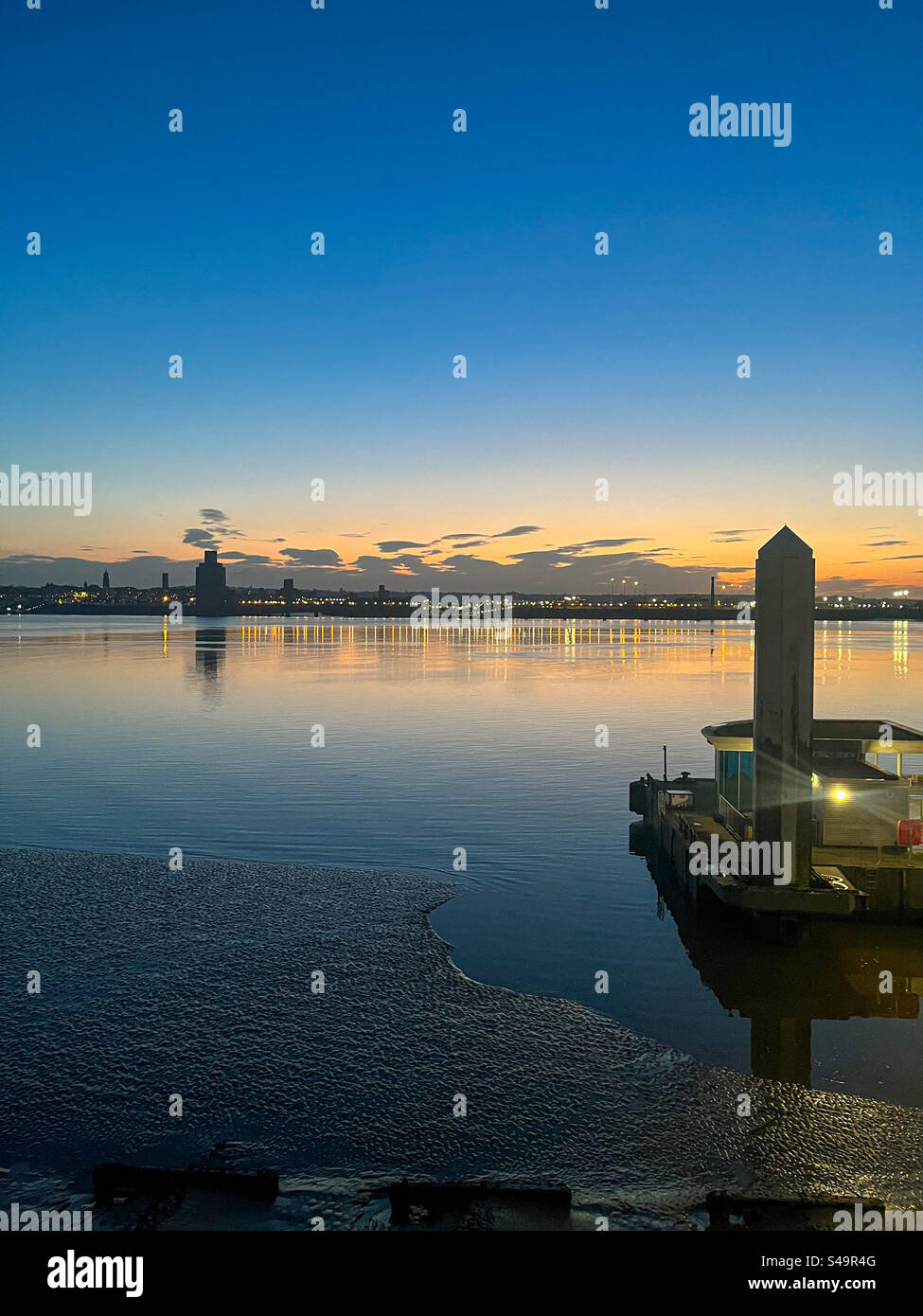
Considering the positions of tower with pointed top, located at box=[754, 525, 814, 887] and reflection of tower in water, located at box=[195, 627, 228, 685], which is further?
reflection of tower in water, located at box=[195, 627, 228, 685]

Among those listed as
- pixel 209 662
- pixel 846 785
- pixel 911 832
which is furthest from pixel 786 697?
pixel 209 662

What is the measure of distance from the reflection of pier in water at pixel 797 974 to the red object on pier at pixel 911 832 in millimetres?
2080

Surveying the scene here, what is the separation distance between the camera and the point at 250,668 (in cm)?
10169

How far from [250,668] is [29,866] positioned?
8027cm

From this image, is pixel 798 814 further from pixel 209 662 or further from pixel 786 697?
pixel 209 662

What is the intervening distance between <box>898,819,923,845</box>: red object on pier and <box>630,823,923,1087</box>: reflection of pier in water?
2080mm

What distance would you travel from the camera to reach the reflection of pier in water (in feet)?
46.1

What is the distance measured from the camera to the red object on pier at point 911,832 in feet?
65.7

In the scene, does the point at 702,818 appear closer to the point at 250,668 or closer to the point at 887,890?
the point at 887,890

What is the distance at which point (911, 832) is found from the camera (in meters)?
20.1

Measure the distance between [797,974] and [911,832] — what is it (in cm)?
545

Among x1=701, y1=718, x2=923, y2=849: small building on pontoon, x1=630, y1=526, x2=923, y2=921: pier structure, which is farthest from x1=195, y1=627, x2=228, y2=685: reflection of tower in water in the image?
x1=630, y1=526, x2=923, y2=921: pier structure

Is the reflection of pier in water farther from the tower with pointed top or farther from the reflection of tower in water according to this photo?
the reflection of tower in water
